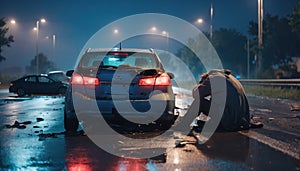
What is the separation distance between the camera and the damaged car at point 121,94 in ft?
26.1

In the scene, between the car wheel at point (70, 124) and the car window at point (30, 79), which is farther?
the car window at point (30, 79)

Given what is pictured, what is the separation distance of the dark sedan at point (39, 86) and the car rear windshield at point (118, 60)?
2009 centimetres

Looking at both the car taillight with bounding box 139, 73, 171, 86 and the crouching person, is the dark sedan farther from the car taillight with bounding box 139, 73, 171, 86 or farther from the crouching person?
the car taillight with bounding box 139, 73, 171, 86

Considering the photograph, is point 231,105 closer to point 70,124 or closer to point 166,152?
point 166,152

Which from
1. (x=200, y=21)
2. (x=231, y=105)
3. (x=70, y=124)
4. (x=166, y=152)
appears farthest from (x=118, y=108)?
(x=200, y=21)

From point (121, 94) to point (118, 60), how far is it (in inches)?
41.1

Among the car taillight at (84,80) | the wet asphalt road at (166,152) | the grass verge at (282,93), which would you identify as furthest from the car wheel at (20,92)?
the car taillight at (84,80)

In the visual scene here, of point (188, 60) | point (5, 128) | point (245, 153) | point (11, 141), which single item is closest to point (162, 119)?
point (245, 153)

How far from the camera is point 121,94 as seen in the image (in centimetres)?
804

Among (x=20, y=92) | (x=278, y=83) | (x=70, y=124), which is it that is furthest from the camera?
(x=278, y=83)

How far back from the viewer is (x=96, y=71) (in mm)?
8203

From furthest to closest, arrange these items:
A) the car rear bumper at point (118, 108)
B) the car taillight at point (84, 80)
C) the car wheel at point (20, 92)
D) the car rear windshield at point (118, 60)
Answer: the car wheel at point (20, 92)
the car rear windshield at point (118, 60)
the car taillight at point (84, 80)
the car rear bumper at point (118, 108)

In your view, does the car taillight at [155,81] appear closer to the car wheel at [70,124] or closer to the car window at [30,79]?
the car wheel at [70,124]

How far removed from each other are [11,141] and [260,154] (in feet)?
13.7
